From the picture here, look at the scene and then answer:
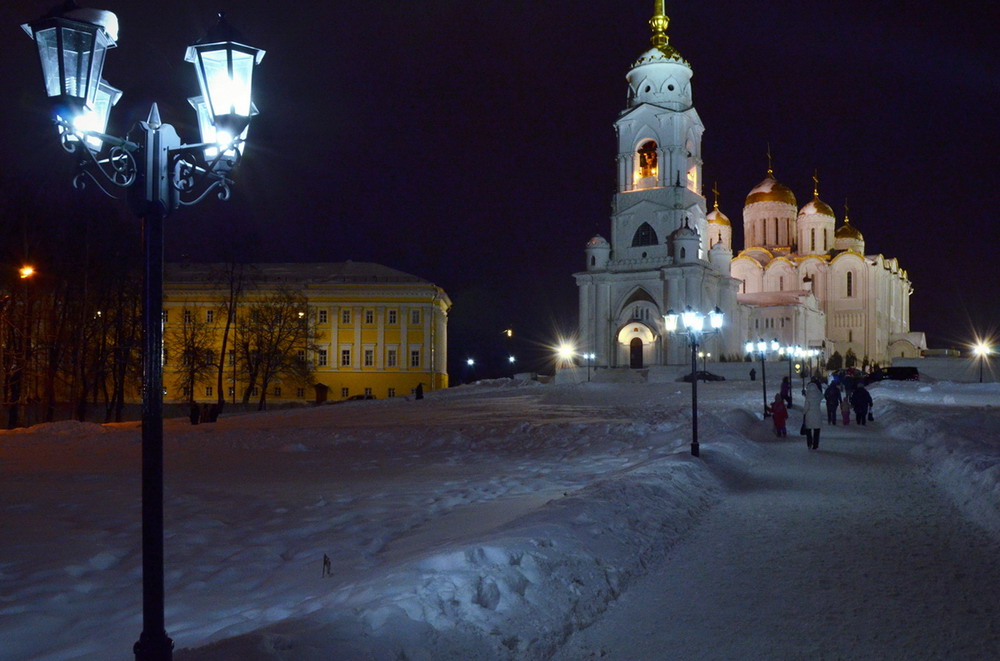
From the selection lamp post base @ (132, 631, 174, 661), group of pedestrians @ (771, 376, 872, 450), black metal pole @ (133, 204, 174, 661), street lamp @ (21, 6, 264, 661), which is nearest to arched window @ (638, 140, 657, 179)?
group of pedestrians @ (771, 376, 872, 450)

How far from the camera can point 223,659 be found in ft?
14.3

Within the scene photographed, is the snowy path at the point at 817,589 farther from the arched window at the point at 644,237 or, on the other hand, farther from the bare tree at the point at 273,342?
the arched window at the point at 644,237

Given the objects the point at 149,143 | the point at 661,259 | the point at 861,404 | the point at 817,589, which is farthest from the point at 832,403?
the point at 661,259

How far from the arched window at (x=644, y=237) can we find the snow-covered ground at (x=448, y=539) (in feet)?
154

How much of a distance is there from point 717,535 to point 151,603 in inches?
258

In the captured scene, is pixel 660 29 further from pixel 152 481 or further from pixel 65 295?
pixel 152 481

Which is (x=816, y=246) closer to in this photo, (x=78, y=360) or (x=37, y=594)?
(x=78, y=360)

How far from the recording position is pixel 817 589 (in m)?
6.82

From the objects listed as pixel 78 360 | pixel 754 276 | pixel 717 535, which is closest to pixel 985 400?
pixel 717 535

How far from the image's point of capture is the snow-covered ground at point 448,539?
5.53 metres

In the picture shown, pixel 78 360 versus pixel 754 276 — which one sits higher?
pixel 754 276

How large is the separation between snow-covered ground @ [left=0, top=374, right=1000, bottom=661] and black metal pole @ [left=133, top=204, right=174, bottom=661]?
0.38m

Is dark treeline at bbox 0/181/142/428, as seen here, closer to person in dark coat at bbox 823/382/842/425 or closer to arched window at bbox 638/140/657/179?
person in dark coat at bbox 823/382/842/425

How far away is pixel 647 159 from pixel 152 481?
218 feet
